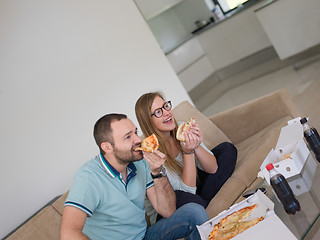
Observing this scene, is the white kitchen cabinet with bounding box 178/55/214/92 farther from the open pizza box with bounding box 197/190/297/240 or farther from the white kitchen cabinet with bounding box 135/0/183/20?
the open pizza box with bounding box 197/190/297/240

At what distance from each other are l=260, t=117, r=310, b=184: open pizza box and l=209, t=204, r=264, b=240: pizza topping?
0.28 meters

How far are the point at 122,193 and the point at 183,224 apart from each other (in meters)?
0.33

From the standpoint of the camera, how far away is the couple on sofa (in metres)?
1.82

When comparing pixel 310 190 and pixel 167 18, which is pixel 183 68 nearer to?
pixel 167 18

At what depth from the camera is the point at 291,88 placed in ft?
15.2

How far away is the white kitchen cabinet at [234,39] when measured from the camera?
5.96 m

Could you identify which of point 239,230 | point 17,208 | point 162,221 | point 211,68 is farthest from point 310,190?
point 211,68

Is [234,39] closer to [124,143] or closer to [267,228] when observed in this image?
[124,143]

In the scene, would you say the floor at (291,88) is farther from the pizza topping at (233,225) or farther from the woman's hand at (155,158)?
the pizza topping at (233,225)

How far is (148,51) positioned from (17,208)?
217cm

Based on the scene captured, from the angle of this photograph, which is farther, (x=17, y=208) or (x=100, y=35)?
(x=100, y=35)

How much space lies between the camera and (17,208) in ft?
8.87

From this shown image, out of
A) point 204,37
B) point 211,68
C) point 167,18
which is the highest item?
point 167,18

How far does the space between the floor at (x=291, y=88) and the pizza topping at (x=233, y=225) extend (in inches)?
77.7
